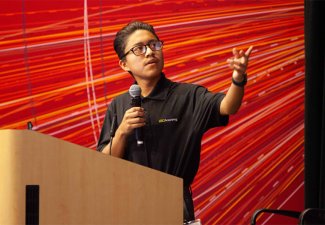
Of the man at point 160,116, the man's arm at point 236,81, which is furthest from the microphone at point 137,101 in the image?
the man's arm at point 236,81

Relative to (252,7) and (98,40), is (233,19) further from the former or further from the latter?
(98,40)

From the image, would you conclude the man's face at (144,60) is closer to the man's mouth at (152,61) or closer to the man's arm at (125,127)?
the man's mouth at (152,61)

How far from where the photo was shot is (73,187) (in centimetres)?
176

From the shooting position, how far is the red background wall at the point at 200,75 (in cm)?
363

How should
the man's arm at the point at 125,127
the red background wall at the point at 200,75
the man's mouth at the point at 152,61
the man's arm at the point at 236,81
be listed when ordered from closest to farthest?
1. the man's arm at the point at 236,81
2. the man's arm at the point at 125,127
3. the man's mouth at the point at 152,61
4. the red background wall at the point at 200,75

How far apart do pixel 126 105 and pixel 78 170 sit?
104 centimetres

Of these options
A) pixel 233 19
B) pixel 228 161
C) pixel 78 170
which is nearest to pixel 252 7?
pixel 233 19

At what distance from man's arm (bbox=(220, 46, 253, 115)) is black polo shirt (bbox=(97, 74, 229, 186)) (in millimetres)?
98

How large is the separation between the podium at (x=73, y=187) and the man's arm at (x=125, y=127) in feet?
1.55

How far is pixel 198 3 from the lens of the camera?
12.5 feet

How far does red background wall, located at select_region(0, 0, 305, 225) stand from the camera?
3631 mm

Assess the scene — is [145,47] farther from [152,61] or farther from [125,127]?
[125,127]

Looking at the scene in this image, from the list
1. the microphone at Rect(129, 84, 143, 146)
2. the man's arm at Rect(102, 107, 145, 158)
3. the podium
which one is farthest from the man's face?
the podium

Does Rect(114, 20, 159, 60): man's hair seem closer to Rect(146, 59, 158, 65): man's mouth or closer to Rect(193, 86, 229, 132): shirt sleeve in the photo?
Rect(146, 59, 158, 65): man's mouth
